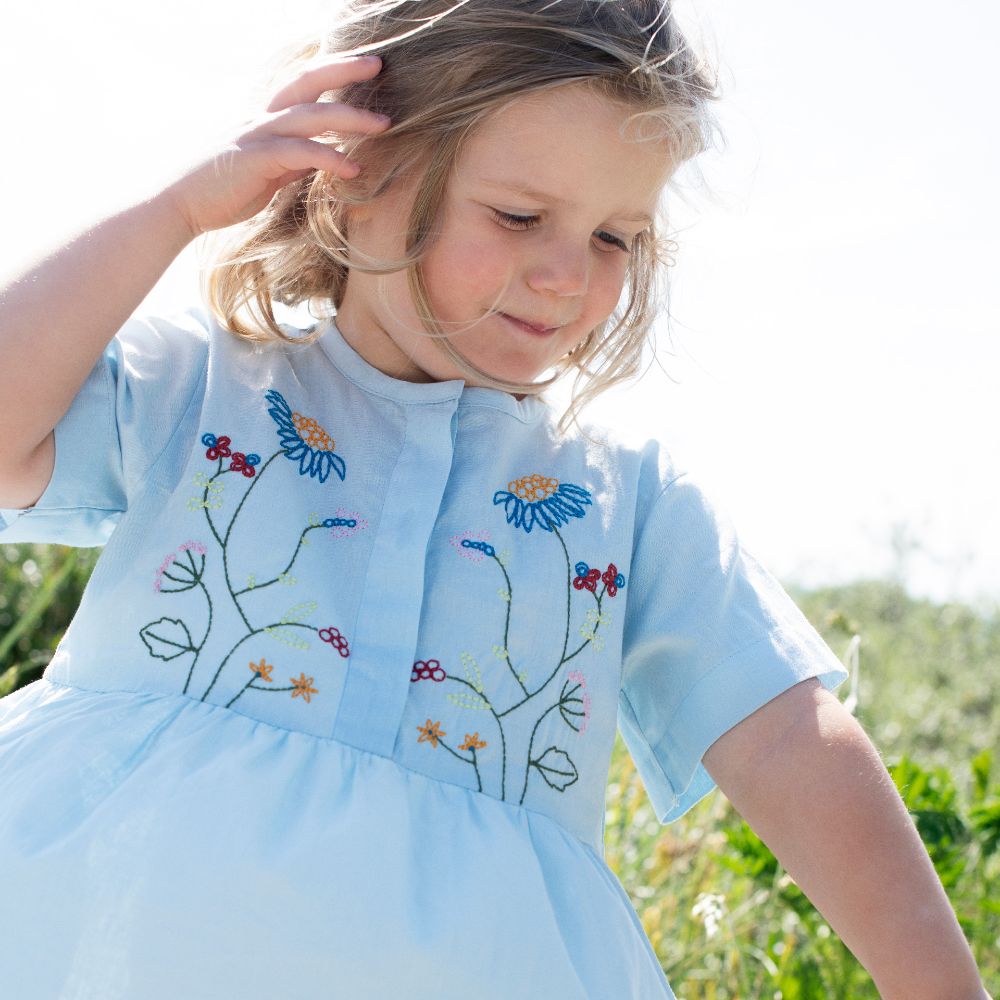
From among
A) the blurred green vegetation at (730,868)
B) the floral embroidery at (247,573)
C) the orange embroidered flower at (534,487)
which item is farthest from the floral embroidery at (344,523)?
the blurred green vegetation at (730,868)

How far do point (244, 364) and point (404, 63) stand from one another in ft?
1.50

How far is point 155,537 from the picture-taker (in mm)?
1423

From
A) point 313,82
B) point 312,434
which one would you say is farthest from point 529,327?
point 313,82

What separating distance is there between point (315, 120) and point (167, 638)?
0.65 meters

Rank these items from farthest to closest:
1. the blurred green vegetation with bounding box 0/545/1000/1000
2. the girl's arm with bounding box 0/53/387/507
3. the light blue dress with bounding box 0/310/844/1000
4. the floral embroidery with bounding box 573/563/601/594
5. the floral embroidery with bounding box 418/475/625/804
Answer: the blurred green vegetation with bounding box 0/545/1000/1000 → the floral embroidery with bounding box 573/563/601/594 → the floral embroidery with bounding box 418/475/625/804 → the girl's arm with bounding box 0/53/387/507 → the light blue dress with bounding box 0/310/844/1000

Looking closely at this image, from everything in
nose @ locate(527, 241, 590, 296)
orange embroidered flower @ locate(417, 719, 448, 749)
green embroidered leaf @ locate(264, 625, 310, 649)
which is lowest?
orange embroidered flower @ locate(417, 719, 448, 749)

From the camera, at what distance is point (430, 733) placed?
1380 mm

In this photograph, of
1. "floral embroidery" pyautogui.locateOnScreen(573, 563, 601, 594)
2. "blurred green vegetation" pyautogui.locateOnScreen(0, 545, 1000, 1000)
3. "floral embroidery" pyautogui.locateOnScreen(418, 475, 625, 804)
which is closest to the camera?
"floral embroidery" pyautogui.locateOnScreen(418, 475, 625, 804)

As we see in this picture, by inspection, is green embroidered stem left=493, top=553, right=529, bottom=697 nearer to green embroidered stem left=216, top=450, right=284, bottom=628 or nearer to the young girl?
the young girl

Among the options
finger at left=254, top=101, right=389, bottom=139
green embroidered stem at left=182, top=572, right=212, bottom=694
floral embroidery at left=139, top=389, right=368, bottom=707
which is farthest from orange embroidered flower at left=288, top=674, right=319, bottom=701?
finger at left=254, top=101, right=389, bottom=139

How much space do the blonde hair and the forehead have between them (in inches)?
0.7

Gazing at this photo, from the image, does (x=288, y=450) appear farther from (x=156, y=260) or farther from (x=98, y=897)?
(x=98, y=897)

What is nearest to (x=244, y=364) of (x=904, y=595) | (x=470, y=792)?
(x=470, y=792)

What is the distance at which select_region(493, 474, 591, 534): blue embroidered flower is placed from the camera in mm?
1562
